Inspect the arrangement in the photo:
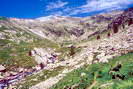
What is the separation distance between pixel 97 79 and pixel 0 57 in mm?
159224

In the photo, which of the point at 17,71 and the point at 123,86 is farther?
the point at 17,71

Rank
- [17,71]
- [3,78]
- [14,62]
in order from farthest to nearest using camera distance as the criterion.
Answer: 1. [14,62]
2. [17,71]
3. [3,78]

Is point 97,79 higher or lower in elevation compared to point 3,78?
higher

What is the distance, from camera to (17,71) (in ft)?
410

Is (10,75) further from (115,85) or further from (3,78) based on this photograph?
(115,85)

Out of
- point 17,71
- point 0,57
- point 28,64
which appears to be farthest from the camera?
point 0,57

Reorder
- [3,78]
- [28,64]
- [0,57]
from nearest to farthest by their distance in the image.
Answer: [3,78] → [28,64] → [0,57]

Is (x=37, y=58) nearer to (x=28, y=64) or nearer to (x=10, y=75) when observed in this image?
(x=28, y=64)

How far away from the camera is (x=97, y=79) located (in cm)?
2722

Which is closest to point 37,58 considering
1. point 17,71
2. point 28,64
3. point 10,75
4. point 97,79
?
point 28,64

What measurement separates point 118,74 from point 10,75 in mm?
96801

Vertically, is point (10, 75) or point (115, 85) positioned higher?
point (115, 85)

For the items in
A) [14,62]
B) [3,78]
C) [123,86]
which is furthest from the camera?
[14,62]

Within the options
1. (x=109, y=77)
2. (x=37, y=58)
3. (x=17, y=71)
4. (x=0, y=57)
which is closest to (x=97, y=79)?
(x=109, y=77)
